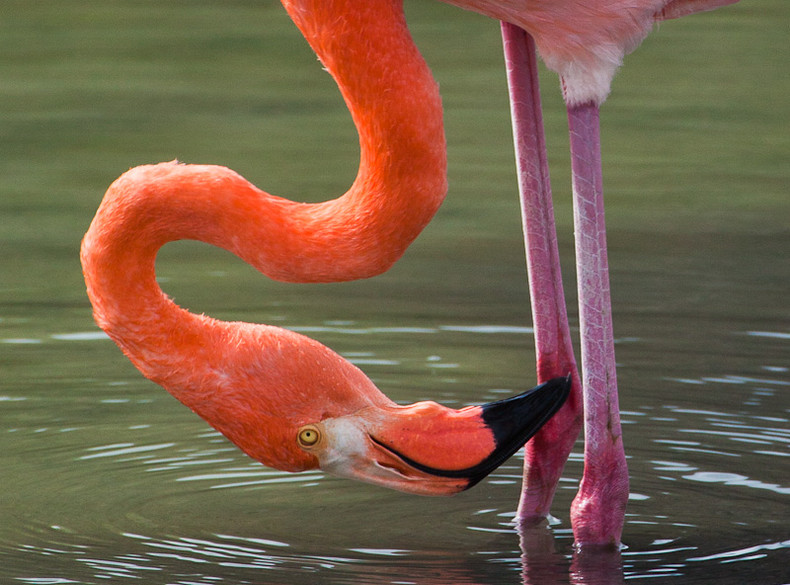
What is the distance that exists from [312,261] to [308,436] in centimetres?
37

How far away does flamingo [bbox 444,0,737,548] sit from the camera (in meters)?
3.89

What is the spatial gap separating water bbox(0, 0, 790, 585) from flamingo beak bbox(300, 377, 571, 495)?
0.92 feet

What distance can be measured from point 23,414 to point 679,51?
25.5ft

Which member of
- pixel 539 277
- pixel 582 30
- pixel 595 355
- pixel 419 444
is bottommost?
pixel 419 444

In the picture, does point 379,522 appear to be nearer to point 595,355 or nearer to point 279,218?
point 595,355

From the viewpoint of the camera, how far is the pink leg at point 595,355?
13.2 ft

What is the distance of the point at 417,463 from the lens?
3.67 m

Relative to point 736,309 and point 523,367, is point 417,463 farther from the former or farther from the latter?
point 736,309

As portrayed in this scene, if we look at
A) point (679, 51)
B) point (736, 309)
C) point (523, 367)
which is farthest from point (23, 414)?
point (679, 51)

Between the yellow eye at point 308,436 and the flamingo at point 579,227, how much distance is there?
2.35ft

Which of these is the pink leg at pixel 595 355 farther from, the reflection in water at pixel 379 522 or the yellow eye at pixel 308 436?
the yellow eye at pixel 308 436

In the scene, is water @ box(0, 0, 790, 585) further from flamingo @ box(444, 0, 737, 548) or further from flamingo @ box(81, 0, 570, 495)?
flamingo @ box(81, 0, 570, 495)

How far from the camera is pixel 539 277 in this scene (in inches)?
166

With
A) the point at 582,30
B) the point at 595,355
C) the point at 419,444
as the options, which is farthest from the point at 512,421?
the point at 582,30
